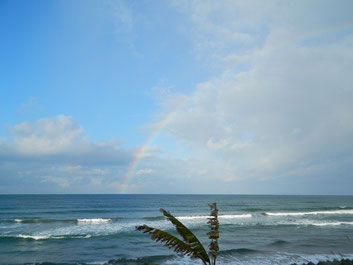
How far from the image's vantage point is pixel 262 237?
77.8ft

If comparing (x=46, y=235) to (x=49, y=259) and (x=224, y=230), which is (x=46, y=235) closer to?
(x=49, y=259)

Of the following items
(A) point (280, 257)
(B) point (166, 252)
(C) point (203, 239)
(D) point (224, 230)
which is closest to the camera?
(A) point (280, 257)

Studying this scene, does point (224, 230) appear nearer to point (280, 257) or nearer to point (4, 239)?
point (280, 257)

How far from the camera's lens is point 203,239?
23094 mm

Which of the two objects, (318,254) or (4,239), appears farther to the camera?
(4,239)

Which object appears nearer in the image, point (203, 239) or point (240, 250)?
point (240, 250)

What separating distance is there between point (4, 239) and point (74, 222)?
40.9 feet

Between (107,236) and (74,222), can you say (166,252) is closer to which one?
(107,236)

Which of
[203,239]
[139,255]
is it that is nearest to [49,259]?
[139,255]

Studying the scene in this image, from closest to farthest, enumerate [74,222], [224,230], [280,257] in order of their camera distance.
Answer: [280,257] → [224,230] → [74,222]

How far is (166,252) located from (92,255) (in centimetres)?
495

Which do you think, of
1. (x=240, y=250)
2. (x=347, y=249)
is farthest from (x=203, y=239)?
(x=347, y=249)

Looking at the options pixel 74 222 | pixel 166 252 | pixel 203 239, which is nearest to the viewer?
pixel 166 252

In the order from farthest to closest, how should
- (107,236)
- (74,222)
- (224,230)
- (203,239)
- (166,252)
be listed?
(74,222)
(224,230)
(107,236)
(203,239)
(166,252)
